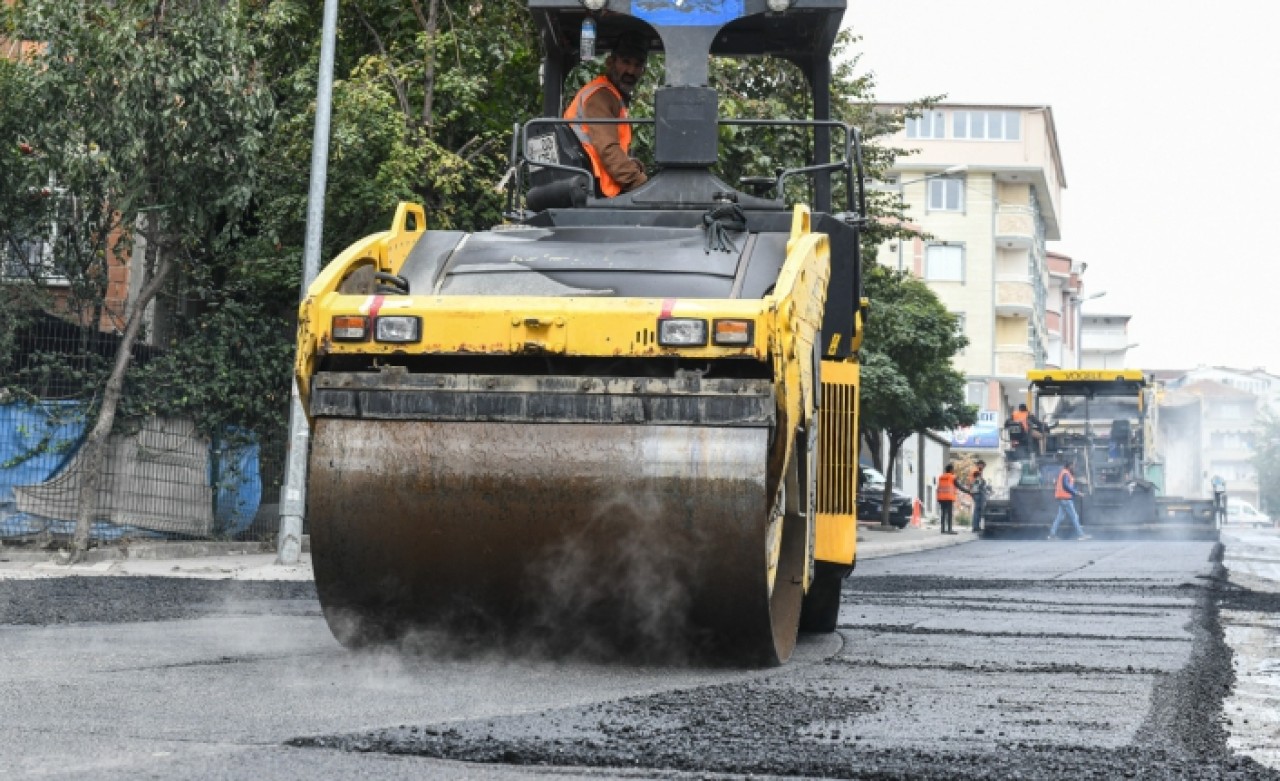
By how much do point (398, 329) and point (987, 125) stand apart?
71.7 m

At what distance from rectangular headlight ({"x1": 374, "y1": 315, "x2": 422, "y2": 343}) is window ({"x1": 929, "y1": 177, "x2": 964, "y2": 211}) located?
68.5 metres

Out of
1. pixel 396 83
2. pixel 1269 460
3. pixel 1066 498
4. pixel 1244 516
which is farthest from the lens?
pixel 1244 516

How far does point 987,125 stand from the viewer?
75.3 m

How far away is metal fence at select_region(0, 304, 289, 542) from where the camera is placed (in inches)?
622

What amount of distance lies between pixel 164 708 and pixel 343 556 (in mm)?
939

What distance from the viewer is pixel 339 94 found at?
16812 millimetres

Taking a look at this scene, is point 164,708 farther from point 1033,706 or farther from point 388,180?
point 388,180

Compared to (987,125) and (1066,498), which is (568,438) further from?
(987,125)

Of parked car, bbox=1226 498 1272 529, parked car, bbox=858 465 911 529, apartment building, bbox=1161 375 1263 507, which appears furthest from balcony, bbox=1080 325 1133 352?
parked car, bbox=858 465 911 529

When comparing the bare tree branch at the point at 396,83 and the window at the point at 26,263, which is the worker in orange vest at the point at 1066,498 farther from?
the window at the point at 26,263

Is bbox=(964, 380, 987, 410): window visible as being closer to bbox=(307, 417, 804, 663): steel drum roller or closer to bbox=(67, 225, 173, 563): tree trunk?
bbox=(67, 225, 173, 563): tree trunk

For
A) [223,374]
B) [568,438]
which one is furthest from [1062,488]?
[568,438]

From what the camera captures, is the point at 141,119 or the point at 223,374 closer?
the point at 141,119

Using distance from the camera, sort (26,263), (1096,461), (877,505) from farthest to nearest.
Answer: (877,505)
(1096,461)
(26,263)
